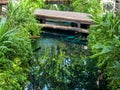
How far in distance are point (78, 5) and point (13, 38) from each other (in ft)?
28.5

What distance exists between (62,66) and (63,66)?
37mm

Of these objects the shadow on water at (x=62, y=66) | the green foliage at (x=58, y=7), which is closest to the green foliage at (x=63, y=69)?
the shadow on water at (x=62, y=66)

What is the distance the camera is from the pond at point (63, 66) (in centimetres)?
879

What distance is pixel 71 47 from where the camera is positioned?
12.8 metres

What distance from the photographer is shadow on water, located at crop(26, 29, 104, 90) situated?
346 inches

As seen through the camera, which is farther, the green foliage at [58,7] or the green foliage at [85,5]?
the green foliage at [58,7]

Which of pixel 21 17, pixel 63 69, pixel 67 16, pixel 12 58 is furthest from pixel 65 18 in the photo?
pixel 12 58

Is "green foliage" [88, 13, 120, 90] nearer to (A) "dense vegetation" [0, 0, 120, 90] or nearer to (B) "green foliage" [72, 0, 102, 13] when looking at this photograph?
(A) "dense vegetation" [0, 0, 120, 90]

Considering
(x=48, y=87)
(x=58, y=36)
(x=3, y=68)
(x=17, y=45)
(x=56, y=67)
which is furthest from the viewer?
(x=58, y=36)

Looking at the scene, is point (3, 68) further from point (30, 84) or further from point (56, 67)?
point (56, 67)

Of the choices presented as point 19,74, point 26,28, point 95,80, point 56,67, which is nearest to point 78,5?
point 26,28

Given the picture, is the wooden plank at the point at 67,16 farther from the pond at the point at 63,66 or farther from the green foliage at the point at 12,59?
the green foliage at the point at 12,59

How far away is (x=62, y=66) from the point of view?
10156mm

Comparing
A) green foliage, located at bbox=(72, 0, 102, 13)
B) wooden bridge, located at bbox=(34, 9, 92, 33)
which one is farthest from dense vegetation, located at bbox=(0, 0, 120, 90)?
green foliage, located at bbox=(72, 0, 102, 13)
